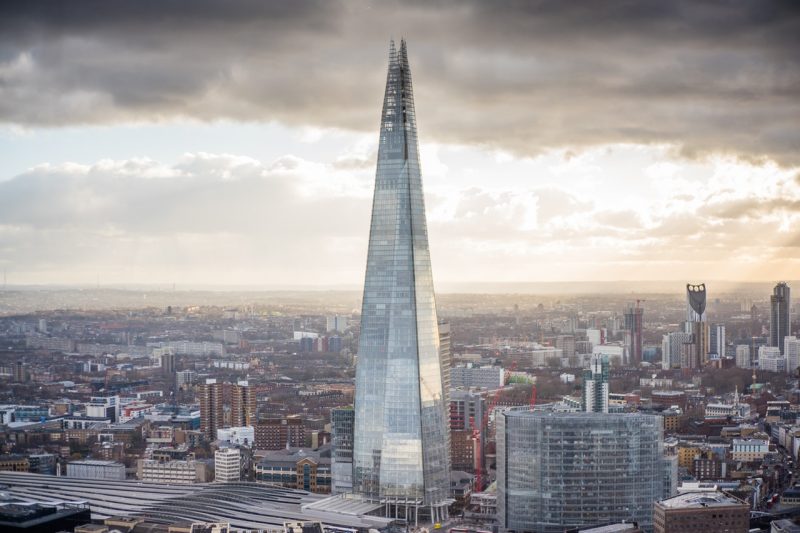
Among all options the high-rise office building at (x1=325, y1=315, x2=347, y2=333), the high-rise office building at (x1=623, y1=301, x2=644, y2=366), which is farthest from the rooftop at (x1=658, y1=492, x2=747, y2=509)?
the high-rise office building at (x1=325, y1=315, x2=347, y2=333)

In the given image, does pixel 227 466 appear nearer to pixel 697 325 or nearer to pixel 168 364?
pixel 168 364

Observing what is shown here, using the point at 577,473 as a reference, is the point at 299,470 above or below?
below

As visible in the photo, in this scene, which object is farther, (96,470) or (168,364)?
(168,364)

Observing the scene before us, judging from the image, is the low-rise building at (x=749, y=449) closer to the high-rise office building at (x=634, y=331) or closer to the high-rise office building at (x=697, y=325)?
the high-rise office building at (x=697, y=325)

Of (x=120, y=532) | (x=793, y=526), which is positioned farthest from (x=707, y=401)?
(x=120, y=532)

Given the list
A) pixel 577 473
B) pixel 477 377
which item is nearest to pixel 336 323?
pixel 477 377

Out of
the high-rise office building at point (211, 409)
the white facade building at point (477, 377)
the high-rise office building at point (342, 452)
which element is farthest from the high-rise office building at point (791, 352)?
the high-rise office building at point (342, 452)
